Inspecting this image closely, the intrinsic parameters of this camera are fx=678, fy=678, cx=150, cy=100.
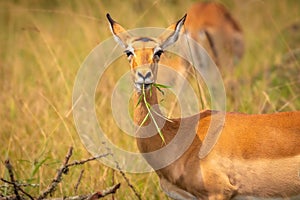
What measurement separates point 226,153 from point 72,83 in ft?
9.27

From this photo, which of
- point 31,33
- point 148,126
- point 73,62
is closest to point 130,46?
point 148,126

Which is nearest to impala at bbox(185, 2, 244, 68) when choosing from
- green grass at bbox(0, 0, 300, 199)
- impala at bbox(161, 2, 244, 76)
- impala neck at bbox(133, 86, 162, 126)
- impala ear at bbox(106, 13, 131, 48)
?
impala at bbox(161, 2, 244, 76)

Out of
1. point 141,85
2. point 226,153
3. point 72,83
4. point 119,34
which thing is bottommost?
point 226,153

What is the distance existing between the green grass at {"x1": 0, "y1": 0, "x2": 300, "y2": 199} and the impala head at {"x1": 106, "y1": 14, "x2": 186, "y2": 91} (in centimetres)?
84

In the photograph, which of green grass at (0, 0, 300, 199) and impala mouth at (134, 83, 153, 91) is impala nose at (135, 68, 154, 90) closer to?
impala mouth at (134, 83, 153, 91)

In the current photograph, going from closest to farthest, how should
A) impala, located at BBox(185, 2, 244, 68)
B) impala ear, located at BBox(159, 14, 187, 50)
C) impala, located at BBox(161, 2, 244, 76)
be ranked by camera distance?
impala ear, located at BBox(159, 14, 187, 50), impala, located at BBox(161, 2, 244, 76), impala, located at BBox(185, 2, 244, 68)

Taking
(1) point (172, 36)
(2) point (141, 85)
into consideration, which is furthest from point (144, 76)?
(1) point (172, 36)

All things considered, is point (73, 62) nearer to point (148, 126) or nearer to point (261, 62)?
point (261, 62)

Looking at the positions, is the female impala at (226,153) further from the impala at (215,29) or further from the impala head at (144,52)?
the impala at (215,29)

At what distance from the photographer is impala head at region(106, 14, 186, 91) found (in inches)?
163

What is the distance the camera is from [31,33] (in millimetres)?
10102

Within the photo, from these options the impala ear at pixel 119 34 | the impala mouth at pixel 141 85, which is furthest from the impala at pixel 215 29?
the impala mouth at pixel 141 85

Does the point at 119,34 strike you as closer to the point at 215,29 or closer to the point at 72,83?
the point at 72,83

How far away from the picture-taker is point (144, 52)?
14.0ft
